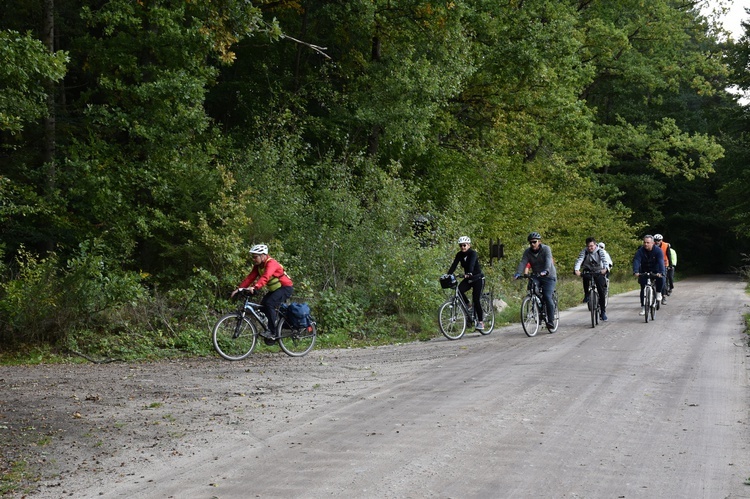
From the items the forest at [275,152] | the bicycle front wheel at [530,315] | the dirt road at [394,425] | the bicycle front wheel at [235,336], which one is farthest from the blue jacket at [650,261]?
the bicycle front wheel at [235,336]

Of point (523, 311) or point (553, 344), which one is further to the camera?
point (523, 311)

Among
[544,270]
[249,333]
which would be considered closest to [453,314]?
[544,270]

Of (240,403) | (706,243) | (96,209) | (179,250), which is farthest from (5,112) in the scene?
(706,243)

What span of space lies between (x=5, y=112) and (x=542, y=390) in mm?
12852

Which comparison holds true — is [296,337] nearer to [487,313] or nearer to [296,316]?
[296,316]

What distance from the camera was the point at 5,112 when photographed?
55.8 ft

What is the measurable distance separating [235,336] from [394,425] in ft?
20.9

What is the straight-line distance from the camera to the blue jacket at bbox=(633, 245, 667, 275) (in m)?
20.1

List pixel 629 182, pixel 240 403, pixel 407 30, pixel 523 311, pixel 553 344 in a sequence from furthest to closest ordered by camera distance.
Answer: pixel 629 182 → pixel 407 30 → pixel 523 311 → pixel 553 344 → pixel 240 403

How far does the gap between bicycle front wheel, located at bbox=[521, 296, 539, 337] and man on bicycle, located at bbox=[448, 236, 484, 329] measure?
37.5 inches

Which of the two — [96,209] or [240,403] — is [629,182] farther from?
[240,403]

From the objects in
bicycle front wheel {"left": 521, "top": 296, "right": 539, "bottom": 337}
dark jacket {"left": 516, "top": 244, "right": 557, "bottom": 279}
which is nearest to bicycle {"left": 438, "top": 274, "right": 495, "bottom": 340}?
bicycle front wheel {"left": 521, "top": 296, "right": 539, "bottom": 337}

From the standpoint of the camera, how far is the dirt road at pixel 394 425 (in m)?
6.39

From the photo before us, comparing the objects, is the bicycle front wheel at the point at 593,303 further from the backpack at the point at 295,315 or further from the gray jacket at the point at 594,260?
the backpack at the point at 295,315
